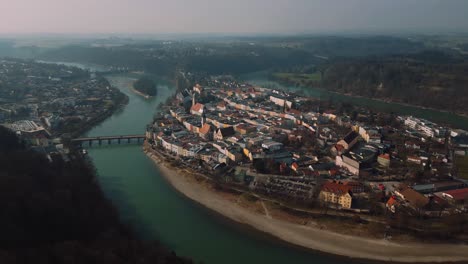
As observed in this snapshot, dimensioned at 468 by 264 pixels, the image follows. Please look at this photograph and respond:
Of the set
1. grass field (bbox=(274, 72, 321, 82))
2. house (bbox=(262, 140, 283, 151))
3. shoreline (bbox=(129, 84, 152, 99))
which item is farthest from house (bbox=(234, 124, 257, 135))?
grass field (bbox=(274, 72, 321, 82))

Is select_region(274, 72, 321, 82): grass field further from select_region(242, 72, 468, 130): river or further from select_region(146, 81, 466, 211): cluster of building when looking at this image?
select_region(146, 81, 466, 211): cluster of building

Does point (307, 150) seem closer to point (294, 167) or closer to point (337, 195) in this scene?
point (294, 167)

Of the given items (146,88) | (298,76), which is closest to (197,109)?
(146,88)

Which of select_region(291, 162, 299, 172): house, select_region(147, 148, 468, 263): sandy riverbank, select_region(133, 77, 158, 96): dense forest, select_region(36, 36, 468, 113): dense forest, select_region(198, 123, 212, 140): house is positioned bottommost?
select_region(147, 148, 468, 263): sandy riverbank

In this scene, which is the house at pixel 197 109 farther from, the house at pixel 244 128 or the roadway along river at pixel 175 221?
the roadway along river at pixel 175 221

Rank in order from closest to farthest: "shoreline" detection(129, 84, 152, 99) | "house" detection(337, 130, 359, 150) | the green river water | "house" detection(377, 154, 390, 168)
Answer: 1. the green river water
2. "house" detection(377, 154, 390, 168)
3. "house" detection(337, 130, 359, 150)
4. "shoreline" detection(129, 84, 152, 99)

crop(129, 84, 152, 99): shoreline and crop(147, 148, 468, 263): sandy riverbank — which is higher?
crop(129, 84, 152, 99): shoreline
